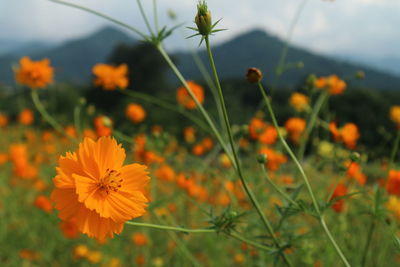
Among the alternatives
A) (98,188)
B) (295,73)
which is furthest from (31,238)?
(295,73)

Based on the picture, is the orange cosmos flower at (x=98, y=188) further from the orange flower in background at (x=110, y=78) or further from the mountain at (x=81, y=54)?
the mountain at (x=81, y=54)

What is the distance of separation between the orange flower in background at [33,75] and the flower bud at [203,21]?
1.05 meters

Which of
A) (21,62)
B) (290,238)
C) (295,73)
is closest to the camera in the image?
(290,238)

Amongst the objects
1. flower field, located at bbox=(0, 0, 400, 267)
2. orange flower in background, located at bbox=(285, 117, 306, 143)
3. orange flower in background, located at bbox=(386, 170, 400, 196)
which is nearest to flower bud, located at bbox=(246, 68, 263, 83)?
flower field, located at bbox=(0, 0, 400, 267)

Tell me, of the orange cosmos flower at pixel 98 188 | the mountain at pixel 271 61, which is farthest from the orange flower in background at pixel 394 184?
the mountain at pixel 271 61

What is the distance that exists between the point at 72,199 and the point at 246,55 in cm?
2476

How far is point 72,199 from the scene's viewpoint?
0.60 m

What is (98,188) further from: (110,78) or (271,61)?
(271,61)

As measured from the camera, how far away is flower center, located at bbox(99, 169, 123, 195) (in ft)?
2.01

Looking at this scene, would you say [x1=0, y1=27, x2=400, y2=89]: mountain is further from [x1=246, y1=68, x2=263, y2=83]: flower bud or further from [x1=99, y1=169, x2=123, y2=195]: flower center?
[x1=99, y1=169, x2=123, y2=195]: flower center

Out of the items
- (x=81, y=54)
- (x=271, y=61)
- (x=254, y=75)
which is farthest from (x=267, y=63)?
(x=81, y=54)

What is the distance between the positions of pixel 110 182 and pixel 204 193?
131cm

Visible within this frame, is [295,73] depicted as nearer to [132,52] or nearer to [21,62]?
[132,52]

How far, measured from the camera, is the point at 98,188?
62 cm
